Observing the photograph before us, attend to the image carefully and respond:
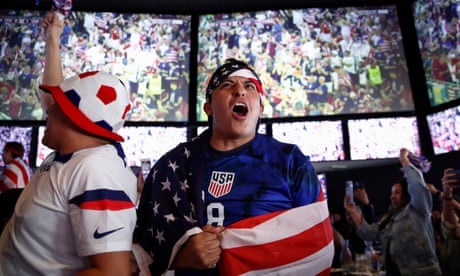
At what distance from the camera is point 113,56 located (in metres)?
5.70

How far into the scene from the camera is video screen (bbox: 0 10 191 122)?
17.9ft

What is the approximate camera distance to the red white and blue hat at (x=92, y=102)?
3.69ft

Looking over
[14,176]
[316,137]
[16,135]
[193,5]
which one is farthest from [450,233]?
[16,135]

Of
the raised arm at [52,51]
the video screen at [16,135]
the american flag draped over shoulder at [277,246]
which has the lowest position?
the american flag draped over shoulder at [277,246]

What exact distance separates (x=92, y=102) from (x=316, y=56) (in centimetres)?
497

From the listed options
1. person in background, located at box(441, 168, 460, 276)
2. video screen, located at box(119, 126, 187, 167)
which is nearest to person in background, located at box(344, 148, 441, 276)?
person in background, located at box(441, 168, 460, 276)

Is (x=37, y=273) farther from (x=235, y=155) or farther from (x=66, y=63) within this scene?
(x=66, y=63)

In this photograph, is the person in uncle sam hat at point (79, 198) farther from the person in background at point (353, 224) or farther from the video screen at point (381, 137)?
the video screen at point (381, 137)

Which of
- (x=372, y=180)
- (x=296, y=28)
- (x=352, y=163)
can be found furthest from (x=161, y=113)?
(x=372, y=180)

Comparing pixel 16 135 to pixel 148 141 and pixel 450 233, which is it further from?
pixel 450 233

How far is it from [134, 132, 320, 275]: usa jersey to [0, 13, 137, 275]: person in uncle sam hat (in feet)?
0.65

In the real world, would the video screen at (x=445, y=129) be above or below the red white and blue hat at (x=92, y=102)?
above

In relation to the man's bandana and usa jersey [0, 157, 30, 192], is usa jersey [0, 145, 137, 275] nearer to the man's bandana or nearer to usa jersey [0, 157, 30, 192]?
the man's bandana

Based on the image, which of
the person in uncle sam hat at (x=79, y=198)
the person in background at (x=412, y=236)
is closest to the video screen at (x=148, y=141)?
the person in background at (x=412, y=236)
